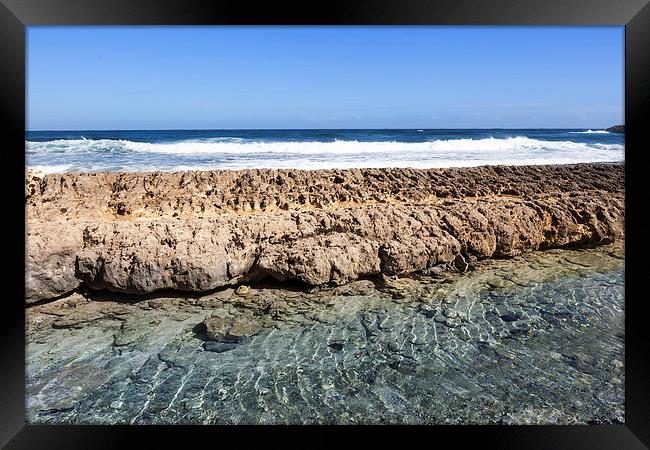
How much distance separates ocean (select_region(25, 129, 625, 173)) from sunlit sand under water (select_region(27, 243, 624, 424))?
710cm

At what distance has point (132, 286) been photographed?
13.9ft

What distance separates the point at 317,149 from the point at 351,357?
1282 cm

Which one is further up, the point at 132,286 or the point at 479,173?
the point at 479,173

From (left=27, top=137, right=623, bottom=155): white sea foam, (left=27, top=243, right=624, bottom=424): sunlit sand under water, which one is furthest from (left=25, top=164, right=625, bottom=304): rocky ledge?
(left=27, top=137, right=623, bottom=155): white sea foam

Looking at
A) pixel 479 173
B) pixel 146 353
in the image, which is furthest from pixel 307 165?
pixel 146 353

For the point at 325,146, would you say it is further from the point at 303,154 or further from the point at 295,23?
the point at 295,23

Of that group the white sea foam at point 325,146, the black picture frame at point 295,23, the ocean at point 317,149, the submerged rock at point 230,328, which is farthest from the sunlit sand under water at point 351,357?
the white sea foam at point 325,146

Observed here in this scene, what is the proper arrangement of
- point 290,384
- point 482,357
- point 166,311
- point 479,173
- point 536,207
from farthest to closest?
point 479,173 → point 536,207 → point 166,311 → point 482,357 → point 290,384

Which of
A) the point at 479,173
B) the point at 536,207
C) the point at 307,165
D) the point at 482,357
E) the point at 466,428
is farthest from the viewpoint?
the point at 307,165

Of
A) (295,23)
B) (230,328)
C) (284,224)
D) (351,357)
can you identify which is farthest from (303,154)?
(295,23)

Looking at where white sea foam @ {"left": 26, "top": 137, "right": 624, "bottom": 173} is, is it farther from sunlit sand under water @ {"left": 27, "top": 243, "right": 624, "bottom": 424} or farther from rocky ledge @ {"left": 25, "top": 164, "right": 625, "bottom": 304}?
sunlit sand under water @ {"left": 27, "top": 243, "right": 624, "bottom": 424}

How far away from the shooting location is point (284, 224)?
15.9 feet
